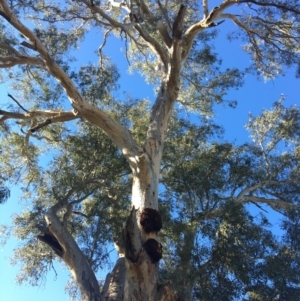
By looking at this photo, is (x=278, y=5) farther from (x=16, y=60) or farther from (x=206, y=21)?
→ (x=16, y=60)

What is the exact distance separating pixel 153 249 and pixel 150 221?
376 mm

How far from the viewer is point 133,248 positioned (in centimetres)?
505

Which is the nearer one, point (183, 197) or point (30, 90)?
point (183, 197)

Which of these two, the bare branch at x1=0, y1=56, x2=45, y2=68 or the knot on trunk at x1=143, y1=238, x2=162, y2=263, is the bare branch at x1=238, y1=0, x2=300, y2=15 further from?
the knot on trunk at x1=143, y1=238, x2=162, y2=263

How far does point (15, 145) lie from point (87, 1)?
325 cm

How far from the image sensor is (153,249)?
5141 mm

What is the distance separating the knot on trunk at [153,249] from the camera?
5.10 metres

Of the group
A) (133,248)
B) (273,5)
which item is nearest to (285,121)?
(273,5)

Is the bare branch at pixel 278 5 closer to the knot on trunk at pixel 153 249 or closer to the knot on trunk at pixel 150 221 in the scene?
the knot on trunk at pixel 150 221

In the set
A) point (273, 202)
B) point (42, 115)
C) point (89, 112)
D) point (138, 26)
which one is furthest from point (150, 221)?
point (138, 26)

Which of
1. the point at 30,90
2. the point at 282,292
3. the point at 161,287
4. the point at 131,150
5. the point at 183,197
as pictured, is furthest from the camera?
the point at 30,90

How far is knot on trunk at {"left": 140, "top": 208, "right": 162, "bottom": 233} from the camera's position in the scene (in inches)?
211

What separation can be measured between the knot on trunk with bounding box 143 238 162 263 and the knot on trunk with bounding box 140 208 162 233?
0.55 feet

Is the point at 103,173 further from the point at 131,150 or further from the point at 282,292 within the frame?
the point at 282,292
